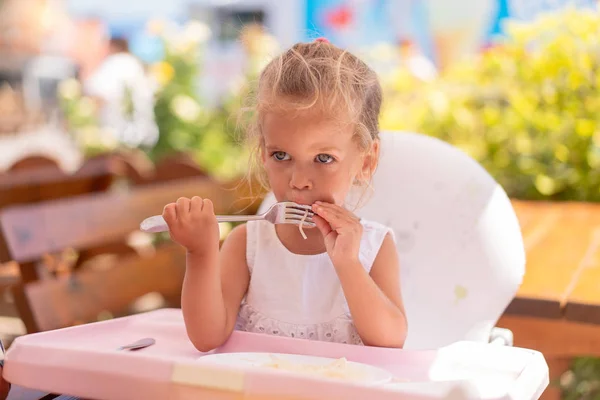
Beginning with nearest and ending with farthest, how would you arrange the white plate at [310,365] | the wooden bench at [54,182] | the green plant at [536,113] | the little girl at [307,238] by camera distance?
the white plate at [310,365]
the little girl at [307,238]
the wooden bench at [54,182]
the green plant at [536,113]

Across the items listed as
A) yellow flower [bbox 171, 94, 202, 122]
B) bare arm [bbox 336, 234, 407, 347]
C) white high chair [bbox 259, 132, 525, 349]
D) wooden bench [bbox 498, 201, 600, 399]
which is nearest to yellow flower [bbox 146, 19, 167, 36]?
yellow flower [bbox 171, 94, 202, 122]

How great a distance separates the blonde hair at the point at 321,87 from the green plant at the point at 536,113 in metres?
2.09

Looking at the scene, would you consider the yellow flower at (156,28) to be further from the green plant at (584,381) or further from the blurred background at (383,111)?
the green plant at (584,381)

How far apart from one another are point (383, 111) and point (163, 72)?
369 centimetres

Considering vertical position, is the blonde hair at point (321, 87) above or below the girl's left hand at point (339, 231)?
above

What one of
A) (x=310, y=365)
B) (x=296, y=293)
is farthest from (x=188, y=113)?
(x=310, y=365)

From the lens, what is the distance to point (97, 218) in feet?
7.63

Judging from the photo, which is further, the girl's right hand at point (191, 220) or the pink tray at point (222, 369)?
the girl's right hand at point (191, 220)

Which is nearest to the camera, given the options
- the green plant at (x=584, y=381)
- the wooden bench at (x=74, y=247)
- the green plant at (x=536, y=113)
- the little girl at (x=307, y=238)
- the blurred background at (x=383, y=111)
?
the little girl at (x=307, y=238)

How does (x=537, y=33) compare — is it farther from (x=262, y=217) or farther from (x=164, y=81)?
(x=262, y=217)

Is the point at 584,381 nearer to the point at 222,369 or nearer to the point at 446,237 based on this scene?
the point at 446,237

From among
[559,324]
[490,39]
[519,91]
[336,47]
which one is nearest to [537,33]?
[519,91]

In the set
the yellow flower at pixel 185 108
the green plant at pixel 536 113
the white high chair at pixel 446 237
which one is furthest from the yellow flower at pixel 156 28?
the white high chair at pixel 446 237

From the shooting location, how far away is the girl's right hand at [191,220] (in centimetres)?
102
